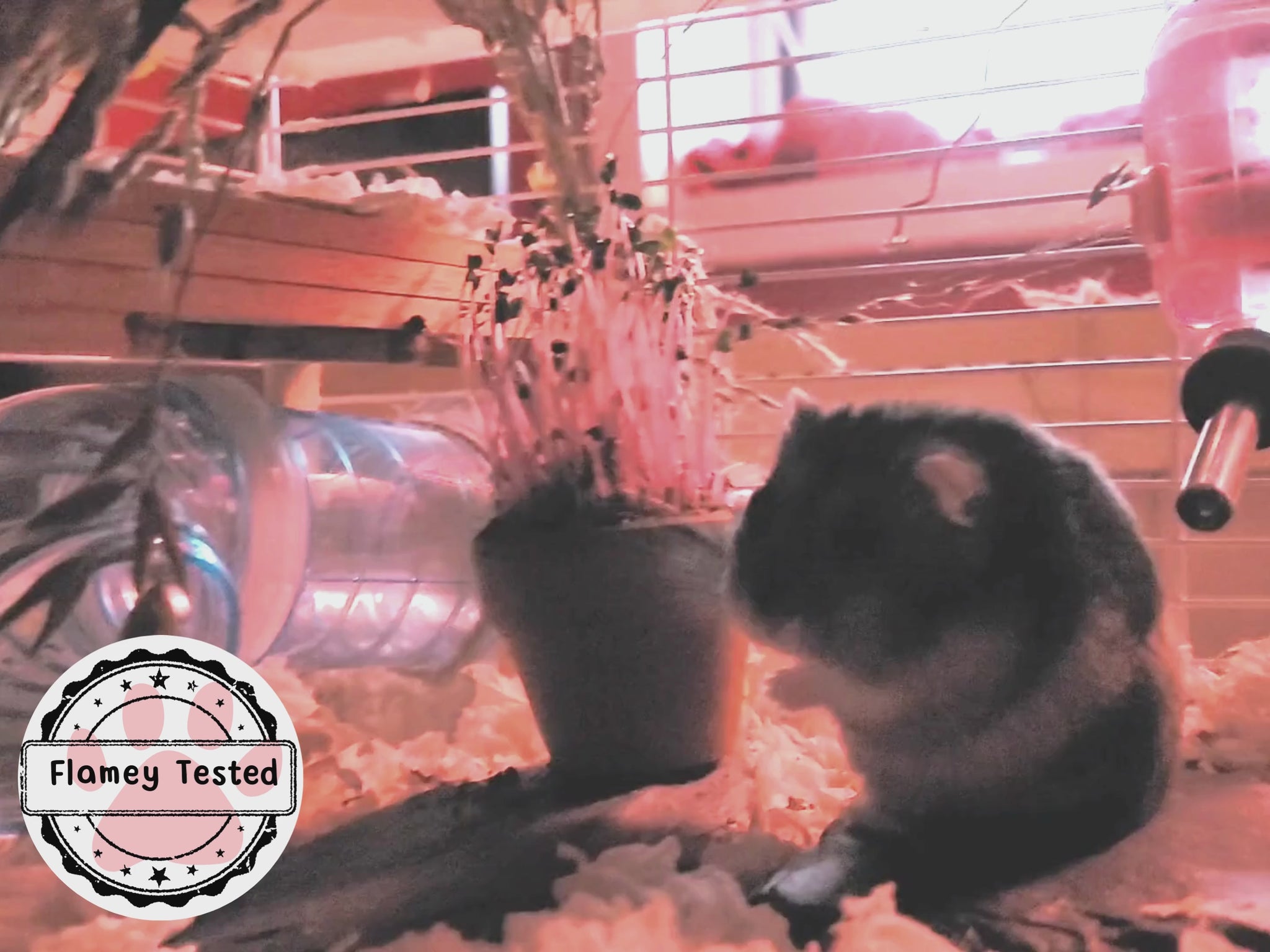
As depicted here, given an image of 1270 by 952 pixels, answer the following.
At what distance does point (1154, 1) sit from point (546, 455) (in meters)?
0.51

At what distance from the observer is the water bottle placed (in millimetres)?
523

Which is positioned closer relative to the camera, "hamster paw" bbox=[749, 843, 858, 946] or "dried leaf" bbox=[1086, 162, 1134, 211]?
"hamster paw" bbox=[749, 843, 858, 946]

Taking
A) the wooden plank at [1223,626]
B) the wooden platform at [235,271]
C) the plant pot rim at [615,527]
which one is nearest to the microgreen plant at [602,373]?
the plant pot rim at [615,527]

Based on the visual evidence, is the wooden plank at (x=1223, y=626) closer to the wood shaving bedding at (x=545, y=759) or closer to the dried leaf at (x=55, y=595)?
the wood shaving bedding at (x=545, y=759)

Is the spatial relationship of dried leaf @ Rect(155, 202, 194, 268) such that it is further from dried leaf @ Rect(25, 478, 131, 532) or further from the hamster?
the hamster

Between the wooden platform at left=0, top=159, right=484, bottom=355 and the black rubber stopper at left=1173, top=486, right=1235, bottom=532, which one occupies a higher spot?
the wooden platform at left=0, top=159, right=484, bottom=355

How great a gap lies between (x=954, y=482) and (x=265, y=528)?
1.30 ft

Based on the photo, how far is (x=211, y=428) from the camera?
2.21ft

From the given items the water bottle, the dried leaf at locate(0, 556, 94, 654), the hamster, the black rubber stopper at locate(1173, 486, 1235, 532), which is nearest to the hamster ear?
the hamster

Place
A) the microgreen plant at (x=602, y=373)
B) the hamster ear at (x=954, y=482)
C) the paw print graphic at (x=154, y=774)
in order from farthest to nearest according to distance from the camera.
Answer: the microgreen plant at (x=602, y=373) → the hamster ear at (x=954, y=482) → the paw print graphic at (x=154, y=774)

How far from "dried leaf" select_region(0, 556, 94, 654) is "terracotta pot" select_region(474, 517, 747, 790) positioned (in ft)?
0.67

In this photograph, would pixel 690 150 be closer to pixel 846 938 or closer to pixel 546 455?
pixel 546 455

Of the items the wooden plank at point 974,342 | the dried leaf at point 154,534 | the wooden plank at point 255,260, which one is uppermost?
the wooden plank at point 255,260

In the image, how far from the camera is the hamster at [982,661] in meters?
0.49
